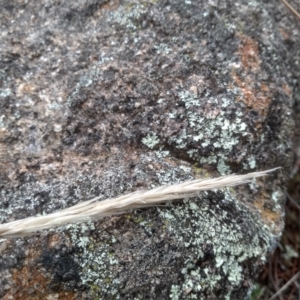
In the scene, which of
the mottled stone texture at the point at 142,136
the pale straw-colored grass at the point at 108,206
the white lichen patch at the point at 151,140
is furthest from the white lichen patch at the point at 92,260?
the white lichen patch at the point at 151,140

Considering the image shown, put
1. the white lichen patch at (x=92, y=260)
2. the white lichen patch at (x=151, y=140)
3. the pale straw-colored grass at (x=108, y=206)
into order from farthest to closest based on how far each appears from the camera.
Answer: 1. the white lichen patch at (x=151, y=140)
2. the white lichen patch at (x=92, y=260)
3. the pale straw-colored grass at (x=108, y=206)

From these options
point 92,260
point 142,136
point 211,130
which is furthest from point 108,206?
point 211,130

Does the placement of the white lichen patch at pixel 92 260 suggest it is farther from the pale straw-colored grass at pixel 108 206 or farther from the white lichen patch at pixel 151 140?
the white lichen patch at pixel 151 140

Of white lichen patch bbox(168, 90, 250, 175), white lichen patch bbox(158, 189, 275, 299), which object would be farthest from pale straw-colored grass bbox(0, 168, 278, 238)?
white lichen patch bbox(168, 90, 250, 175)

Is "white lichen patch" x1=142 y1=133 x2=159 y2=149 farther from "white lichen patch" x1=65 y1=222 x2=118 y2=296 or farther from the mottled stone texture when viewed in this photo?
"white lichen patch" x1=65 y1=222 x2=118 y2=296

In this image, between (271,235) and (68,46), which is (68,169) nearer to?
(68,46)

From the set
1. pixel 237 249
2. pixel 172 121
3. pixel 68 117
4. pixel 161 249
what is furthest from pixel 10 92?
pixel 237 249
